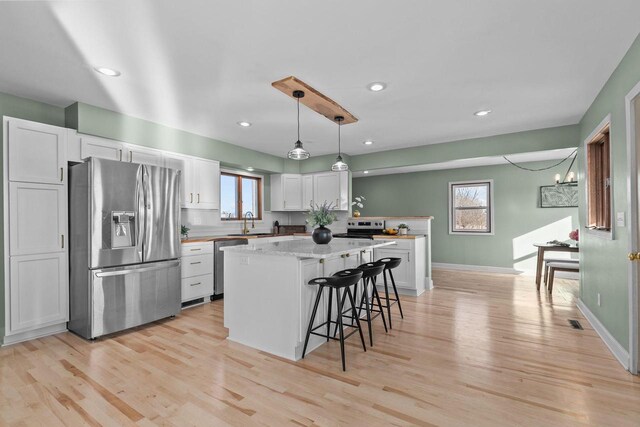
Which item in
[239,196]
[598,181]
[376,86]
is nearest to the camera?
[376,86]

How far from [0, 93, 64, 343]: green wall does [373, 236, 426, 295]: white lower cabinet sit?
4508mm

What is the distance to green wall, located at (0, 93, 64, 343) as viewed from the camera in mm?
3118

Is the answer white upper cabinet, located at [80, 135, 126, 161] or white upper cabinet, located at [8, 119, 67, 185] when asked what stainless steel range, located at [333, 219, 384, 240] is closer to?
white upper cabinet, located at [80, 135, 126, 161]

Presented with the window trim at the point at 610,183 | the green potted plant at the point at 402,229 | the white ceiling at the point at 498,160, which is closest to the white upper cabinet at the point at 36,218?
the green potted plant at the point at 402,229

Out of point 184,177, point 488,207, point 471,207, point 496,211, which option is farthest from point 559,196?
point 184,177

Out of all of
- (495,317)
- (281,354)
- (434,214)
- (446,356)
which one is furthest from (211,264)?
(434,214)

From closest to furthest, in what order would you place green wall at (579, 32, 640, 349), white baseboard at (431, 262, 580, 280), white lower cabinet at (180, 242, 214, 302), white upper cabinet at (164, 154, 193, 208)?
green wall at (579, 32, 640, 349) → white lower cabinet at (180, 242, 214, 302) → white upper cabinet at (164, 154, 193, 208) → white baseboard at (431, 262, 580, 280)

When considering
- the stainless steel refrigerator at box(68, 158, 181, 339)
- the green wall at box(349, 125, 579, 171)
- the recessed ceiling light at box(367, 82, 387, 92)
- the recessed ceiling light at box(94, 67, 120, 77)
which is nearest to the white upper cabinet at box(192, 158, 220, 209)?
the stainless steel refrigerator at box(68, 158, 181, 339)

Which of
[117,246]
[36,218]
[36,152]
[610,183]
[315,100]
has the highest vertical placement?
[315,100]

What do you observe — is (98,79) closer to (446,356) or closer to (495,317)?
(446,356)

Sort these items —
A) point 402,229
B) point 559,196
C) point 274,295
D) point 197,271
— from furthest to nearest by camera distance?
point 559,196
point 402,229
point 197,271
point 274,295

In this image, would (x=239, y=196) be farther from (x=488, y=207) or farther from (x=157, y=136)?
(x=488, y=207)

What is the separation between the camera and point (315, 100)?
3.41 m

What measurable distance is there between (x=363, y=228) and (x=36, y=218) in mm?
4570
